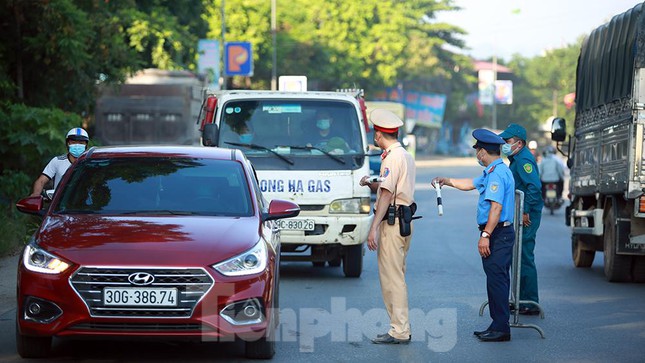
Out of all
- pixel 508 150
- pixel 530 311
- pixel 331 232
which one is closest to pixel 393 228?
pixel 508 150

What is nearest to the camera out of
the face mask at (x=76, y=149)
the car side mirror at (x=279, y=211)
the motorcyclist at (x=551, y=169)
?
the car side mirror at (x=279, y=211)

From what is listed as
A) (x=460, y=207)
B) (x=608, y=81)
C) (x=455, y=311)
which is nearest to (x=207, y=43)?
(x=460, y=207)

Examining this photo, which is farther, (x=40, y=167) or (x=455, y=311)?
(x=40, y=167)

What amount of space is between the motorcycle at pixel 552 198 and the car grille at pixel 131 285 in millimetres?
22494

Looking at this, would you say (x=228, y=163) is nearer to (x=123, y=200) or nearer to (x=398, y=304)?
(x=123, y=200)

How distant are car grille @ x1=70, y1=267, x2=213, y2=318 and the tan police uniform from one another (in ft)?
6.34

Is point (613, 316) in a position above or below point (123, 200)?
below

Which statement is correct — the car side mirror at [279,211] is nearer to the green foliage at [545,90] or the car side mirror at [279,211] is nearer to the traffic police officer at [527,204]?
the traffic police officer at [527,204]

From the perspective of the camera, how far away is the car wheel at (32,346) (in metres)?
7.93

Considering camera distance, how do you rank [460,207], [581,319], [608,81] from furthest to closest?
[460,207]
[608,81]
[581,319]

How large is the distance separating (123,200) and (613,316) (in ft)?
15.8

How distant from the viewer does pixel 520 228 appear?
32.1 feet

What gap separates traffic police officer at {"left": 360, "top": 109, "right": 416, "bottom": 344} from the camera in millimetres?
8961

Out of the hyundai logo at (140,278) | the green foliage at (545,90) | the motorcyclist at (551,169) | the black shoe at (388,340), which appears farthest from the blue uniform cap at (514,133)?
the green foliage at (545,90)
